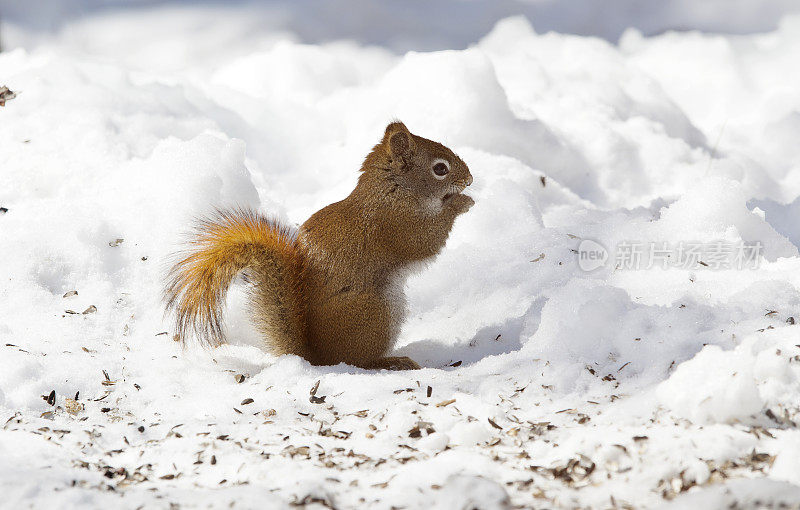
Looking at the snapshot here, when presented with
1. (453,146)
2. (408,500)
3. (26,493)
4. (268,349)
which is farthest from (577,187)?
(26,493)

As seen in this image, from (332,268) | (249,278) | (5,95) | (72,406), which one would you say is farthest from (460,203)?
(5,95)

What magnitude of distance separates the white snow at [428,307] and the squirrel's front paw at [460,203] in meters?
0.34

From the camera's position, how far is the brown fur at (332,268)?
2.13m

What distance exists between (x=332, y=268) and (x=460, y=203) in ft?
1.91

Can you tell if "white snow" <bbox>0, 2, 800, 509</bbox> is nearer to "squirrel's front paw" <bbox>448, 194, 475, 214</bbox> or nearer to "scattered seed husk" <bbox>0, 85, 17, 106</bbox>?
"scattered seed husk" <bbox>0, 85, 17, 106</bbox>

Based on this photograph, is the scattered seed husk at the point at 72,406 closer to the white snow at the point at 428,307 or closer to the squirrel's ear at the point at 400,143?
the white snow at the point at 428,307

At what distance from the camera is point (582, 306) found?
219 cm

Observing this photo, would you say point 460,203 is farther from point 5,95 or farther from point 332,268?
point 5,95

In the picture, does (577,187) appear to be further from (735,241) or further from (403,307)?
(403,307)

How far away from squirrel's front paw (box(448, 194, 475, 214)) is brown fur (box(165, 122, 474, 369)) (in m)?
0.10

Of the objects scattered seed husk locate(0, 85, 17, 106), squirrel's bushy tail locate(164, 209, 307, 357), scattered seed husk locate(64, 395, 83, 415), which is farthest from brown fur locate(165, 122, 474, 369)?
scattered seed husk locate(0, 85, 17, 106)

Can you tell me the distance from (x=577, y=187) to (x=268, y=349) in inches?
98.3

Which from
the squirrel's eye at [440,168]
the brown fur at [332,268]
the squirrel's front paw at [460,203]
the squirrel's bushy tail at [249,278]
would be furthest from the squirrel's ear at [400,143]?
the squirrel's bushy tail at [249,278]

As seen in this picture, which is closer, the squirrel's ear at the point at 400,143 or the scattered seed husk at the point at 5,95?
the squirrel's ear at the point at 400,143
